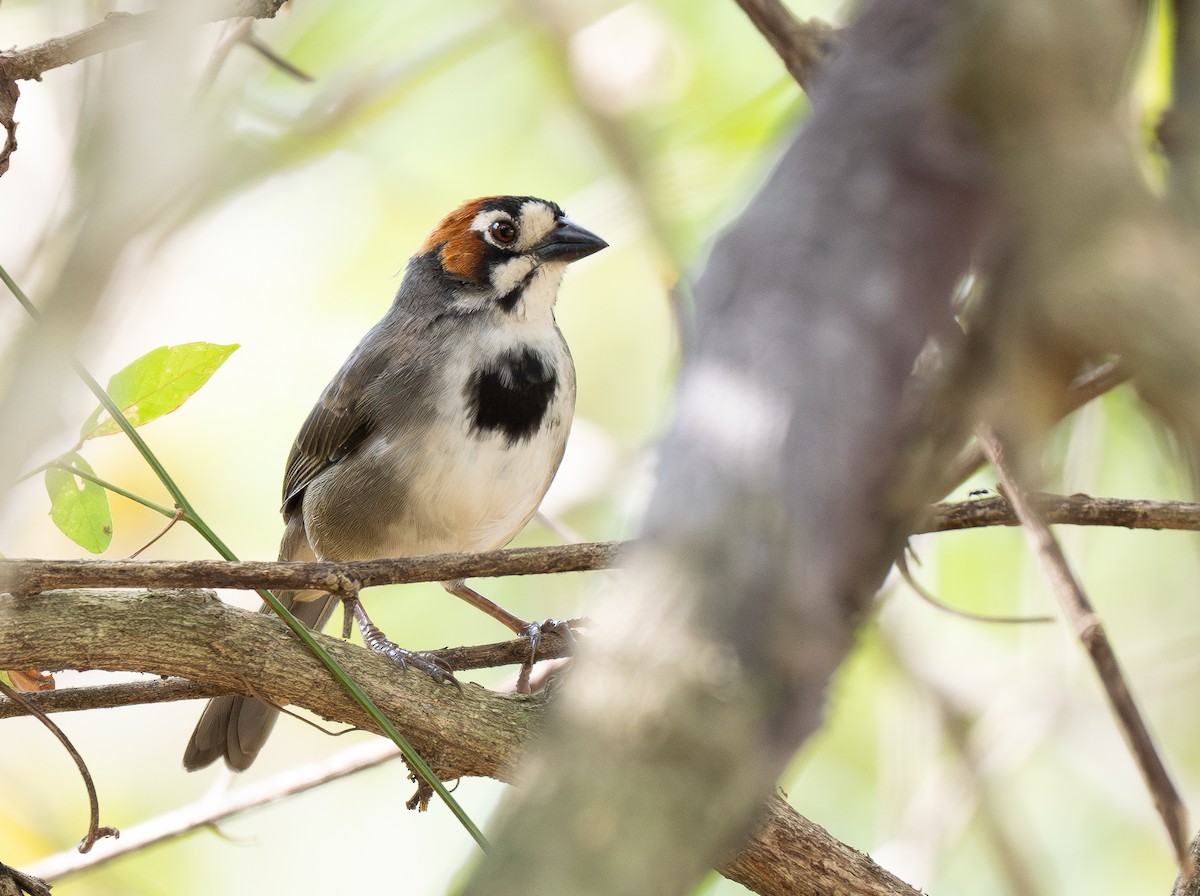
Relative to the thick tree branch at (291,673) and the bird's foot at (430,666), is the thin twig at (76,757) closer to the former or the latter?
the thick tree branch at (291,673)

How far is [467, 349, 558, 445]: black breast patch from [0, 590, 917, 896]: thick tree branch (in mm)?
1465

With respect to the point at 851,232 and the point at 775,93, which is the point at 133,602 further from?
the point at 775,93

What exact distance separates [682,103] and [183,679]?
3626 millimetres

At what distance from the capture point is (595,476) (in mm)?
4535

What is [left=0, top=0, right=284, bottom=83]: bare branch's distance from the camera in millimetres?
1846

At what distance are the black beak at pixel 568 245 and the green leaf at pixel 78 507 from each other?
6.21 ft

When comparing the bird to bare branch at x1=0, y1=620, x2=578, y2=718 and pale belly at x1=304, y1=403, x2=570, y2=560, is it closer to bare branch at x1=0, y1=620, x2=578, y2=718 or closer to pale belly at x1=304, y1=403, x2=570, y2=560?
pale belly at x1=304, y1=403, x2=570, y2=560

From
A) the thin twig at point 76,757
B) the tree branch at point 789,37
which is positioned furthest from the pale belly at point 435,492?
the thin twig at point 76,757

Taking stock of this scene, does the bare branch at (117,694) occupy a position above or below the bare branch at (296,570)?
below

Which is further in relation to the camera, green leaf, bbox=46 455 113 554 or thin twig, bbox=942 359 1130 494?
green leaf, bbox=46 455 113 554

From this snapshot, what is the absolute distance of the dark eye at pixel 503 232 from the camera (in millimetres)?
3768

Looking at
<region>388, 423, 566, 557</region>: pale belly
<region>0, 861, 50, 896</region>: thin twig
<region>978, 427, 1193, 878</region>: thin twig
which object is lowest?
<region>0, 861, 50, 896</region>: thin twig

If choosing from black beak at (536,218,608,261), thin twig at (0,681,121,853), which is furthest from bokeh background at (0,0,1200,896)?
thin twig at (0,681,121,853)

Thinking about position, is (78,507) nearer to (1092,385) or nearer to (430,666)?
(430,666)
